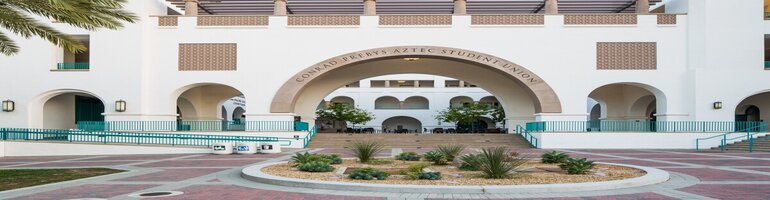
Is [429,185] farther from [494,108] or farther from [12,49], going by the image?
[494,108]

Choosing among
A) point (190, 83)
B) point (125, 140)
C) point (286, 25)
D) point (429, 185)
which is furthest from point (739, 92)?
point (125, 140)

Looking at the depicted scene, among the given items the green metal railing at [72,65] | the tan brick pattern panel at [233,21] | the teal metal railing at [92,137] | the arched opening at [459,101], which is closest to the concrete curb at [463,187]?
the teal metal railing at [92,137]

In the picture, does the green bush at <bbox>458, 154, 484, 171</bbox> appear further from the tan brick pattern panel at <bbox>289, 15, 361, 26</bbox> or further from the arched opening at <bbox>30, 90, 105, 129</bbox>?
the arched opening at <bbox>30, 90, 105, 129</bbox>

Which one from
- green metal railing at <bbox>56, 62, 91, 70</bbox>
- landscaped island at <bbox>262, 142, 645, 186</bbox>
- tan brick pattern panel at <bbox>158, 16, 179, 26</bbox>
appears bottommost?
landscaped island at <bbox>262, 142, 645, 186</bbox>

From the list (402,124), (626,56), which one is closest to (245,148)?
(626,56)

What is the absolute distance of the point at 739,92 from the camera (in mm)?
27016

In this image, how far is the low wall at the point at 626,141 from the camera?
26.3 m

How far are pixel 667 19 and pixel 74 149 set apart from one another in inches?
1001

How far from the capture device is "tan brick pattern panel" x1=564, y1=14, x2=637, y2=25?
2755 centimetres

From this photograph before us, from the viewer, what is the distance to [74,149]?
23719mm

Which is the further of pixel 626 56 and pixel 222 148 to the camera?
pixel 626 56

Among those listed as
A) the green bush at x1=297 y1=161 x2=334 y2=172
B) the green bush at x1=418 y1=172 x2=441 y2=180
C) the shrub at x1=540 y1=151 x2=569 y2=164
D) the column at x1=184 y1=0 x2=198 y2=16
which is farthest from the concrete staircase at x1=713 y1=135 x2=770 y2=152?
the column at x1=184 y1=0 x2=198 y2=16

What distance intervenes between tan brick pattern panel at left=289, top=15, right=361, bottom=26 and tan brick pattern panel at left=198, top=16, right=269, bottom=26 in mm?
1379

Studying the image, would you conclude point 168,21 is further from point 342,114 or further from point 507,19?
point 342,114
